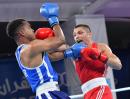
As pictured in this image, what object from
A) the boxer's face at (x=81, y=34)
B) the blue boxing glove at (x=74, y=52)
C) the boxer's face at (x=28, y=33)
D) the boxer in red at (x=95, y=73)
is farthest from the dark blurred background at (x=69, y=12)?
the boxer's face at (x=28, y=33)

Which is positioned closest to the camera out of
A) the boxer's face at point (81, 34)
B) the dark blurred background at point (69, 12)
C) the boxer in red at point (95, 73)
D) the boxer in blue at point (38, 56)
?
the boxer in blue at point (38, 56)

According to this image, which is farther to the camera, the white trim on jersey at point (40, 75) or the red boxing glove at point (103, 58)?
the red boxing glove at point (103, 58)

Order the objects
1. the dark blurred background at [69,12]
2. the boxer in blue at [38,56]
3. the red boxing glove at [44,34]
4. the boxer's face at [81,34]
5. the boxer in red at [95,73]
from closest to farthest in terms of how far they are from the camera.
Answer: the boxer in blue at [38,56], the red boxing glove at [44,34], the boxer in red at [95,73], the boxer's face at [81,34], the dark blurred background at [69,12]

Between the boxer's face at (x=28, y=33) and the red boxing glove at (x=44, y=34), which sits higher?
→ the boxer's face at (x=28, y=33)

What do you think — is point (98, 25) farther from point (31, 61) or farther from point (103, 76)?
point (31, 61)

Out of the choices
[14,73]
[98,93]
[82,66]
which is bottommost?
[14,73]

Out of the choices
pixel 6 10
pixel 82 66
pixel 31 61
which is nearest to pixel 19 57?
pixel 31 61

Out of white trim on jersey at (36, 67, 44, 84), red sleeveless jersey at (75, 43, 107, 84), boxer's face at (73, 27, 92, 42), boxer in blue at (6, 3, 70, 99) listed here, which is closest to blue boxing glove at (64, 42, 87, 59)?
red sleeveless jersey at (75, 43, 107, 84)

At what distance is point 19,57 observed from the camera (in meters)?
2.73

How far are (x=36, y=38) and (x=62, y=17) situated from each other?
3217 mm

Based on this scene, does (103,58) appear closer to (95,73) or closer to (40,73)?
(95,73)

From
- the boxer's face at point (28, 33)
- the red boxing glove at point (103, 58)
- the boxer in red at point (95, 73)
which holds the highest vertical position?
the boxer's face at point (28, 33)

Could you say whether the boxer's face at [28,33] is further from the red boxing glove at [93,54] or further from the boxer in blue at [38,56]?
the red boxing glove at [93,54]

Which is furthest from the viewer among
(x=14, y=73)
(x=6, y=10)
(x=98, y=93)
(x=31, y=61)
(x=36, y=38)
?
(x=14, y=73)
